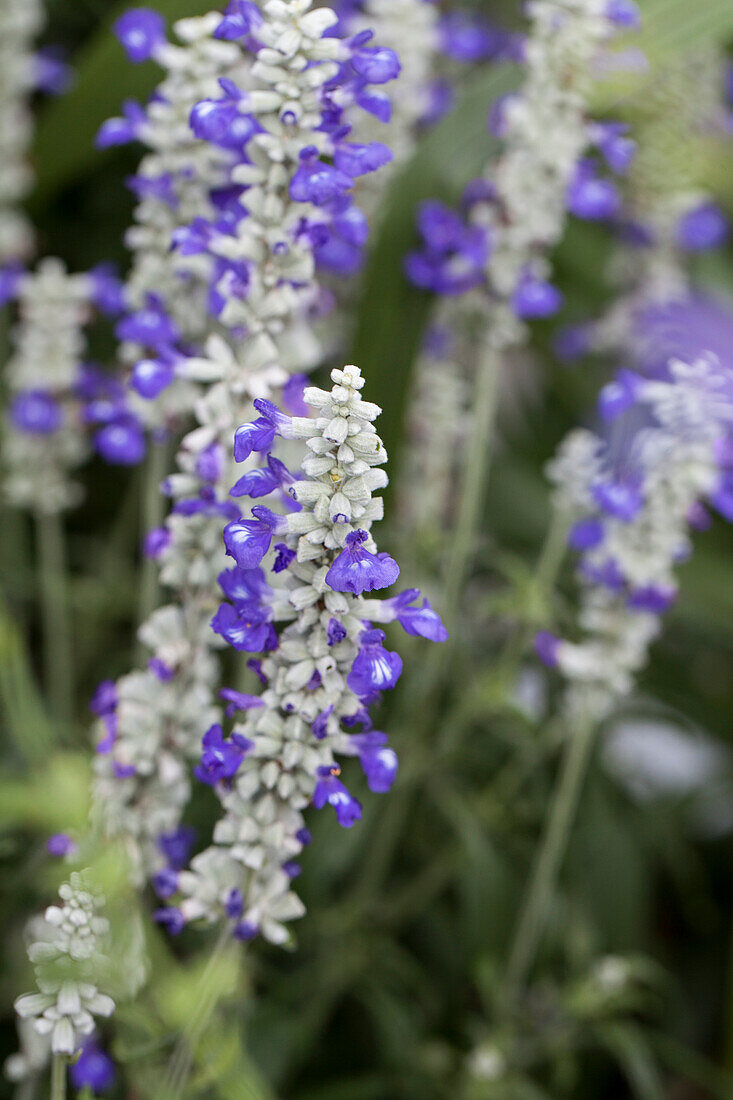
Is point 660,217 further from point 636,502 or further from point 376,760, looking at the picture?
point 376,760

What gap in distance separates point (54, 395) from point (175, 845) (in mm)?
477

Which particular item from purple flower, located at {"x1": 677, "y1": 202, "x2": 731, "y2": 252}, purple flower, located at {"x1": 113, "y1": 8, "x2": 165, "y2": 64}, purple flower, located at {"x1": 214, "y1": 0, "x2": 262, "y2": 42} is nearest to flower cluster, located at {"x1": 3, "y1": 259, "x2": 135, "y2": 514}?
purple flower, located at {"x1": 113, "y1": 8, "x2": 165, "y2": 64}

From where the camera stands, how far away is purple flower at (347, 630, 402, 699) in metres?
0.51

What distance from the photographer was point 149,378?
2.29 ft

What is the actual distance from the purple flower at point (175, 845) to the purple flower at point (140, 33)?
58cm

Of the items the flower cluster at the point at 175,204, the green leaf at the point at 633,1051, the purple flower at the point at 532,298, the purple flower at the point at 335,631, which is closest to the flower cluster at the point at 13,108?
the flower cluster at the point at 175,204

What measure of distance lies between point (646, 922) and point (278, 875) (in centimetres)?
95

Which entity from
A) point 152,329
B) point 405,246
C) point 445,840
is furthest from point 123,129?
point 445,840

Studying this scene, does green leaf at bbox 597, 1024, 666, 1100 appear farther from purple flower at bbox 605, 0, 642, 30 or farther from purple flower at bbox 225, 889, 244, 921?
purple flower at bbox 605, 0, 642, 30

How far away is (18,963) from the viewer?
84 centimetres

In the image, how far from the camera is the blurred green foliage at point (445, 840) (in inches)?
36.6

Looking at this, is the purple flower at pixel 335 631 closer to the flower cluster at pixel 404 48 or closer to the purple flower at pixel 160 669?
the purple flower at pixel 160 669

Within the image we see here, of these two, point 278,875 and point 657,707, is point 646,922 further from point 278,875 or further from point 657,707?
point 278,875

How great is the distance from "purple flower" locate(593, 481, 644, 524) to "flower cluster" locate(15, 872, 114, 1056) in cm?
48
